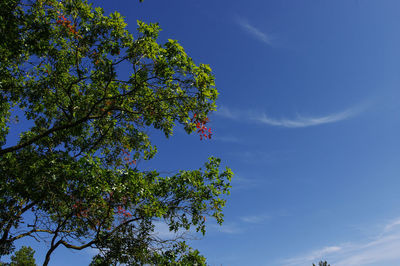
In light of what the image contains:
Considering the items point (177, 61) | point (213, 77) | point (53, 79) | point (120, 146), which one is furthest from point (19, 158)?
point (213, 77)

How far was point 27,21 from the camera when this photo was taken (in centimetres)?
989

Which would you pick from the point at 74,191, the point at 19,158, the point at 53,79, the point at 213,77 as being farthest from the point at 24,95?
the point at 213,77

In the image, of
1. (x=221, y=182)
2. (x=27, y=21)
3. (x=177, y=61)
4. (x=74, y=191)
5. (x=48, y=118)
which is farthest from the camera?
(x=48, y=118)

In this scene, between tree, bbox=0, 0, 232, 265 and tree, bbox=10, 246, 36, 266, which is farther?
tree, bbox=10, 246, 36, 266

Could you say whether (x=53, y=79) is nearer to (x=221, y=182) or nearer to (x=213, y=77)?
(x=213, y=77)

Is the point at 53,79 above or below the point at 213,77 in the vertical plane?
above

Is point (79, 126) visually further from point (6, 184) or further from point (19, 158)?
point (6, 184)

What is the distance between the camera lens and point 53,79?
11.5 m

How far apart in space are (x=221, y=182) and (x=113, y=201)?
5165 millimetres

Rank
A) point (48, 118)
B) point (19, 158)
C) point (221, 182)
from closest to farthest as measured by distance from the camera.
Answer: point (19, 158) < point (221, 182) < point (48, 118)

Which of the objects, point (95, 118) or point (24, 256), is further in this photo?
point (24, 256)

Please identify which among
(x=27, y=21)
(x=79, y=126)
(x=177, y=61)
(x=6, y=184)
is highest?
(x=27, y=21)

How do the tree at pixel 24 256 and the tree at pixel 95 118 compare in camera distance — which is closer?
the tree at pixel 95 118

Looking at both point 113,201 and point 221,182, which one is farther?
point 221,182
